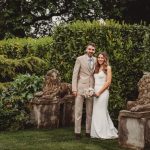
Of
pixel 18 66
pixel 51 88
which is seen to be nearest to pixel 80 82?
pixel 51 88

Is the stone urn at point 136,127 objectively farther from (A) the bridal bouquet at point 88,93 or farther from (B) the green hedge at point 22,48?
(B) the green hedge at point 22,48

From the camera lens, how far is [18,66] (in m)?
17.8

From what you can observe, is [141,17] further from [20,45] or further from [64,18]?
[20,45]

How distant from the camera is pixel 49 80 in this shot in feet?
50.1

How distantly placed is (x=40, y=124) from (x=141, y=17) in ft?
45.9

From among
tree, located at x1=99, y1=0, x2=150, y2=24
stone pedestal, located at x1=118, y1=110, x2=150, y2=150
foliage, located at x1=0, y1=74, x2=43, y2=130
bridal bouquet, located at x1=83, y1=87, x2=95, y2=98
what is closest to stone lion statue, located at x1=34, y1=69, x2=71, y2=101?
foliage, located at x1=0, y1=74, x2=43, y2=130

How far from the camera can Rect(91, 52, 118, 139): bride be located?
527 inches

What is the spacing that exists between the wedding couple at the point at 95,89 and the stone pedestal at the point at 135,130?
60.1 inches

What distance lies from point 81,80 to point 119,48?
124 inches

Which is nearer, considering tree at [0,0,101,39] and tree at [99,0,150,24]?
tree at [99,0,150,24]

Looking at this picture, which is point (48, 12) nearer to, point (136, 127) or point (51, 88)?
point (51, 88)

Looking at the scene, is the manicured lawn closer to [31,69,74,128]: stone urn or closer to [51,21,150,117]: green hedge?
[31,69,74,128]: stone urn

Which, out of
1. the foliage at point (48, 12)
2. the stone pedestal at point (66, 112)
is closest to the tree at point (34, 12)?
the foliage at point (48, 12)

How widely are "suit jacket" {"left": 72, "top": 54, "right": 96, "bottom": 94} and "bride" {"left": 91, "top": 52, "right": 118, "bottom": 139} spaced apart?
31 centimetres
